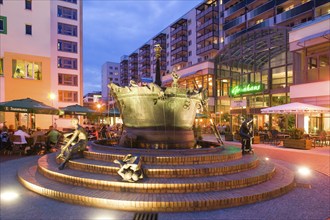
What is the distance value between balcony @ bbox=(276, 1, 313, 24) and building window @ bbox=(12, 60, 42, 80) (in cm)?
3262

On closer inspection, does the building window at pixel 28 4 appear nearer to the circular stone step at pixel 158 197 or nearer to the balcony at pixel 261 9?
the circular stone step at pixel 158 197

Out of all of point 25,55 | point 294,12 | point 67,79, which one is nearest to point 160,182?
point 25,55

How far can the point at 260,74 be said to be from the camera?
105 feet

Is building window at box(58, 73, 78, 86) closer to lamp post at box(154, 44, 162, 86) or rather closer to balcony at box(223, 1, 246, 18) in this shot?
balcony at box(223, 1, 246, 18)

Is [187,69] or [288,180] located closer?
[288,180]

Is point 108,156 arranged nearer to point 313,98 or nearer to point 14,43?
point 313,98

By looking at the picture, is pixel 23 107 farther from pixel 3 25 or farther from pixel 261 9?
pixel 261 9

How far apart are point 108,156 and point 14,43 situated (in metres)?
25.5

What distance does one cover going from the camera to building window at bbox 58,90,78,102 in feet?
133

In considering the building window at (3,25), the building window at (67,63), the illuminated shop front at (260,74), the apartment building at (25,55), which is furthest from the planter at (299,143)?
the building window at (67,63)

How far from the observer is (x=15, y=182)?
7.20 meters

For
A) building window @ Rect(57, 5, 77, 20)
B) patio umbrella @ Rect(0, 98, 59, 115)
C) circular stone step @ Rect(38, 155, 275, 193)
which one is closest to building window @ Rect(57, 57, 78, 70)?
building window @ Rect(57, 5, 77, 20)

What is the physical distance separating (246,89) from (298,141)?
16.6m

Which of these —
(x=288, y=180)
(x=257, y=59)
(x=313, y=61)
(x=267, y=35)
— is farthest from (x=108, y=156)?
(x=257, y=59)
